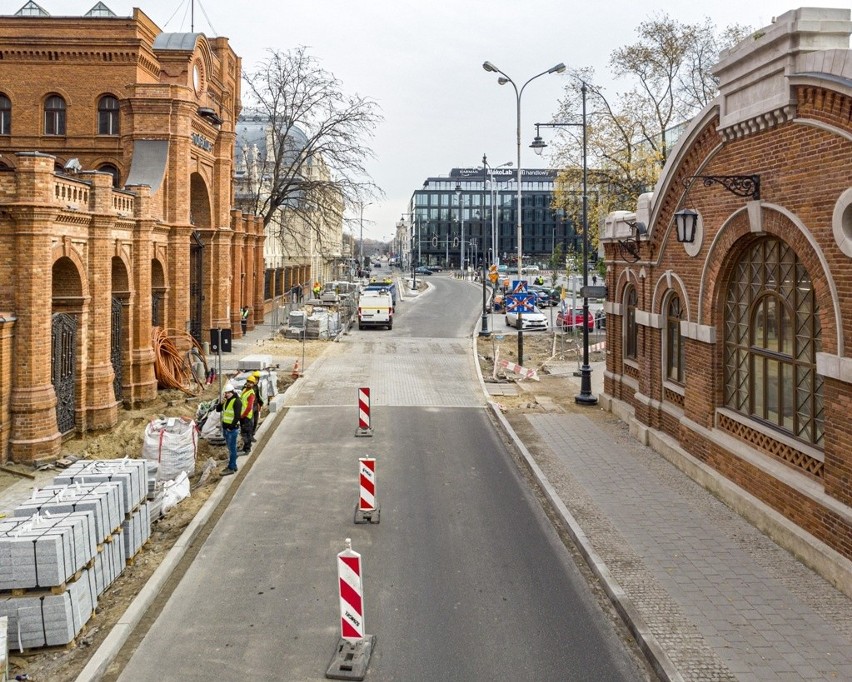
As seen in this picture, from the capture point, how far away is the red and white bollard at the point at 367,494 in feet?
34.8

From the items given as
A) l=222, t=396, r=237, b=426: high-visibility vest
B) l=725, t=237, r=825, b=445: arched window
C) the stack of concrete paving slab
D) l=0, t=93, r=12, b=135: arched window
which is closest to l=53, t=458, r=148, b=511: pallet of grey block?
the stack of concrete paving slab

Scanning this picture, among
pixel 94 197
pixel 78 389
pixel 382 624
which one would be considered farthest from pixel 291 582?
pixel 94 197

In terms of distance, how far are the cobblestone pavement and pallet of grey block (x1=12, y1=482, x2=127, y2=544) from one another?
222 inches

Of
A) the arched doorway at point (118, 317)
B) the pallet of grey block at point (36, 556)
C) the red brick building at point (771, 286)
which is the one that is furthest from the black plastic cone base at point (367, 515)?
the arched doorway at point (118, 317)

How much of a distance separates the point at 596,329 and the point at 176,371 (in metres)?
23.3

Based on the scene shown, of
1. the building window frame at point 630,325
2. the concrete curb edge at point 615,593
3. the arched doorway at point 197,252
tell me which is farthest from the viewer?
the arched doorway at point 197,252

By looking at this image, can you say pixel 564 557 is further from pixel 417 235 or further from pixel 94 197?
pixel 417 235

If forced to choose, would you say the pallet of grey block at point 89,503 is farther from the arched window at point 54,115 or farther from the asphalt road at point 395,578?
the arched window at point 54,115

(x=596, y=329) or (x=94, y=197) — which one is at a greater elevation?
(x=94, y=197)

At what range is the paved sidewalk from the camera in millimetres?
6793

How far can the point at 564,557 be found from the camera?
9.45 m

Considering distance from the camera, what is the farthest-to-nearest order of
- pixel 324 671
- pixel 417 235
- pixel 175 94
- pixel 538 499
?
pixel 417 235 → pixel 175 94 → pixel 538 499 → pixel 324 671

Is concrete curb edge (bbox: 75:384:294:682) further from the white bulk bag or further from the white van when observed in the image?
the white van

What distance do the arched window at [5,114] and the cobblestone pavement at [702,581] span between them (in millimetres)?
22659
